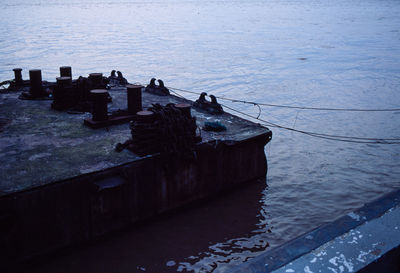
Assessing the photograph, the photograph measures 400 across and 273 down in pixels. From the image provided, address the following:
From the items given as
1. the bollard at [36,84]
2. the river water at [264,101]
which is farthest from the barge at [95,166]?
the river water at [264,101]

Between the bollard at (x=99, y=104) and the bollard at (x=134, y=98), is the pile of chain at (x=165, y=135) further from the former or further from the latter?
the bollard at (x=134, y=98)

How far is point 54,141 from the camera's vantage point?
7.74m

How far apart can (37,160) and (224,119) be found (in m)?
4.82

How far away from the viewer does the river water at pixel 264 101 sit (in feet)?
23.8

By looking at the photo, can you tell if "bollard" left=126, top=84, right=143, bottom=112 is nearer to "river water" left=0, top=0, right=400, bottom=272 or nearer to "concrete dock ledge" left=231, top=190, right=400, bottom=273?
"river water" left=0, top=0, right=400, bottom=272

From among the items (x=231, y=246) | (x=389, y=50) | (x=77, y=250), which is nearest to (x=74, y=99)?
(x=77, y=250)

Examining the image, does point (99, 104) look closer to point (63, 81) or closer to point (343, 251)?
point (63, 81)

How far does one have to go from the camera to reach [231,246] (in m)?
7.32

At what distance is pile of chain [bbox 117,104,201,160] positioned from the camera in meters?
7.11

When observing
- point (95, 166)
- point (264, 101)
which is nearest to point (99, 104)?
point (95, 166)

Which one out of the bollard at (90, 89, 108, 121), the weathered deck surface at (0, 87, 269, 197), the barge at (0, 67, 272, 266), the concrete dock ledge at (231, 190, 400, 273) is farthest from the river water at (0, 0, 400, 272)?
the concrete dock ledge at (231, 190, 400, 273)

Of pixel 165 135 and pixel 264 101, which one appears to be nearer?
pixel 165 135

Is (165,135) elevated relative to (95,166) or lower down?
elevated

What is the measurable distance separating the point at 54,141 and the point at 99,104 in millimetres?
1358
